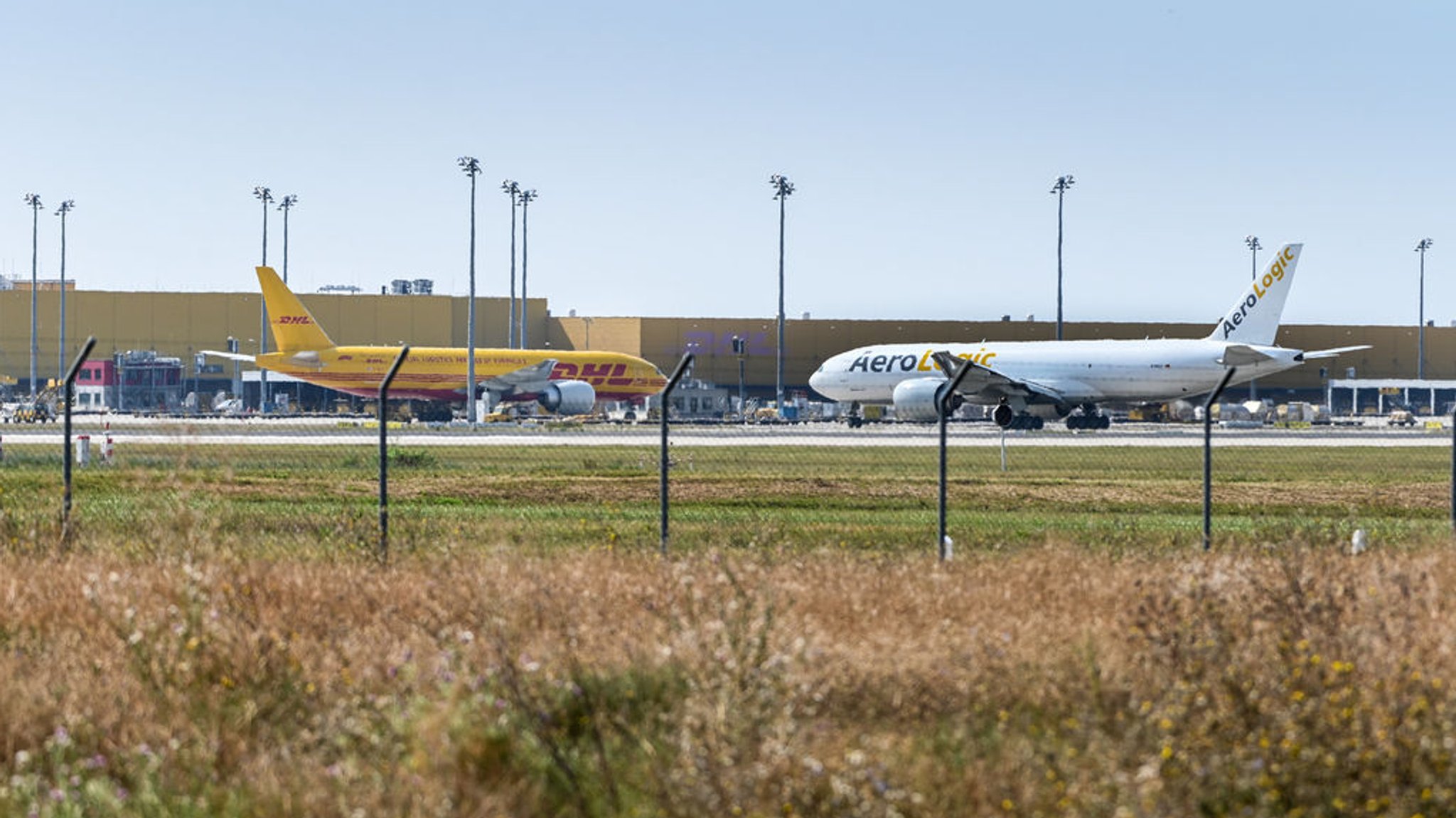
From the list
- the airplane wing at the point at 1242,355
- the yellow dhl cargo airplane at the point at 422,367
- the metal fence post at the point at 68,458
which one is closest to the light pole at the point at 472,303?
the yellow dhl cargo airplane at the point at 422,367

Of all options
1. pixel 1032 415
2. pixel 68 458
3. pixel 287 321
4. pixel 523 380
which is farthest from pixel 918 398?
pixel 68 458

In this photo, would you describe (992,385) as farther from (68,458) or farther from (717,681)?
(717,681)

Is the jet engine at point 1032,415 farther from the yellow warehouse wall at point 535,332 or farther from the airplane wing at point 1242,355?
the yellow warehouse wall at point 535,332

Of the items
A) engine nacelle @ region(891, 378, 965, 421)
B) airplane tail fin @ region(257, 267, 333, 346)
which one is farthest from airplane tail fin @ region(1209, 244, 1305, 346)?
airplane tail fin @ region(257, 267, 333, 346)

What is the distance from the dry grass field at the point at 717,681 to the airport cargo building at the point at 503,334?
9880 cm

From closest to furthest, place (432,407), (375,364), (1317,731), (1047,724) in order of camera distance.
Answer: (1317,731) < (1047,724) < (375,364) < (432,407)

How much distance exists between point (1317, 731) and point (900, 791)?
221cm

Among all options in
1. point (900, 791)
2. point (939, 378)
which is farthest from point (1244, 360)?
point (900, 791)

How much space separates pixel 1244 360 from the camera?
6094 cm

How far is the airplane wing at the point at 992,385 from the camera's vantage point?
62344 millimetres

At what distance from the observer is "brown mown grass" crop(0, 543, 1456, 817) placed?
25.7 feet

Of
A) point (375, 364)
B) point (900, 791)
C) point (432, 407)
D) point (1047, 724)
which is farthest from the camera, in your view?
point (432, 407)

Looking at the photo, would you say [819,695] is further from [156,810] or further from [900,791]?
[156,810]

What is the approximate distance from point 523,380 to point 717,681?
250 ft
